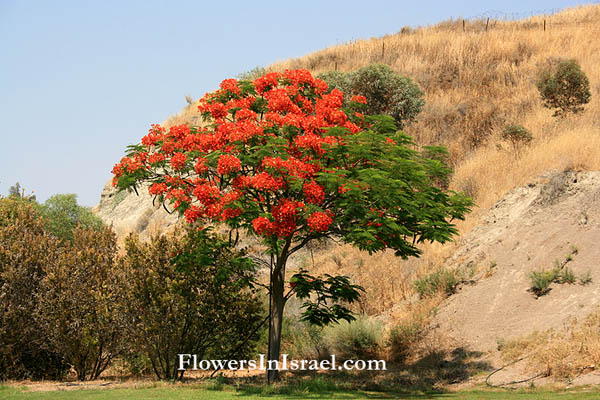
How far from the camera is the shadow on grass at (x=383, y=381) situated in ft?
46.8

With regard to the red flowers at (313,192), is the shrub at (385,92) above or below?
above

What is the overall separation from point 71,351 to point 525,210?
1566 centimetres

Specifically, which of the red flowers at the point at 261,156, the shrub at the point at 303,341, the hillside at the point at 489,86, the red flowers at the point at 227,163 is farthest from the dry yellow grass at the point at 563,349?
the red flowers at the point at 227,163

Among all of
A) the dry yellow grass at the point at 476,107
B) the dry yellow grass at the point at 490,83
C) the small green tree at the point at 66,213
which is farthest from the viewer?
the small green tree at the point at 66,213

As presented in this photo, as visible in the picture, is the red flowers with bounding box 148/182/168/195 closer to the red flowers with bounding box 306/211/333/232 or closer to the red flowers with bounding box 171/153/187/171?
the red flowers with bounding box 171/153/187/171

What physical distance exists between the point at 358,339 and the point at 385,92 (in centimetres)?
1793

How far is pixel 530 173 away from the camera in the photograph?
24.1 m

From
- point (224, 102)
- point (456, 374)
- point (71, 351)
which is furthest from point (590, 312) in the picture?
point (71, 351)

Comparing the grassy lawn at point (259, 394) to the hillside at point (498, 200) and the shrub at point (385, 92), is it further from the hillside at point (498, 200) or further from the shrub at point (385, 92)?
the shrub at point (385, 92)

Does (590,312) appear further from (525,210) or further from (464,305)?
(525,210)

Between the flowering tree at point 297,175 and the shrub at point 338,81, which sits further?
the shrub at point 338,81

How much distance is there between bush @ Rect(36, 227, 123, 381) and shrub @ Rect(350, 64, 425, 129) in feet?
64.3

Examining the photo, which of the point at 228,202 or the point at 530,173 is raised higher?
the point at 530,173

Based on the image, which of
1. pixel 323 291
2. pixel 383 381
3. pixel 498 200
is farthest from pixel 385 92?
pixel 383 381
